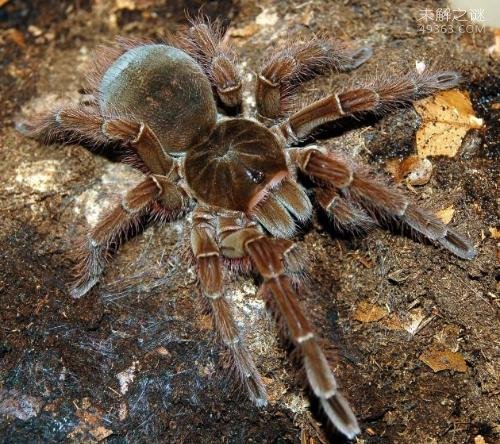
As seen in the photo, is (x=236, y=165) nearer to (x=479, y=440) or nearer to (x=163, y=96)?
(x=163, y=96)

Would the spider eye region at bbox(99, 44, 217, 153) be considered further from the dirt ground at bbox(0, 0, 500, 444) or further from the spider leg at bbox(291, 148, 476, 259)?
the spider leg at bbox(291, 148, 476, 259)

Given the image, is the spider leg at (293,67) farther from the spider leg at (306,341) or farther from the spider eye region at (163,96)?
the spider leg at (306,341)

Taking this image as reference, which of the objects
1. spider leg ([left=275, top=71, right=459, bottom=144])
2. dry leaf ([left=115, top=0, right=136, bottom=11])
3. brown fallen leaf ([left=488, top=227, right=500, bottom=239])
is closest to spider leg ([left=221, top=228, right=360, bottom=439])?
spider leg ([left=275, top=71, right=459, bottom=144])

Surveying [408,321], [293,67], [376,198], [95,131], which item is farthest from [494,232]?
[95,131]

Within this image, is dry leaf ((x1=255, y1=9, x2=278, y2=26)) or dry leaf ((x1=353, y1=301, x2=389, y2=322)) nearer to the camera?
dry leaf ((x1=353, y1=301, x2=389, y2=322))

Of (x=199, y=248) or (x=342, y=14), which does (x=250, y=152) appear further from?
(x=342, y=14)
